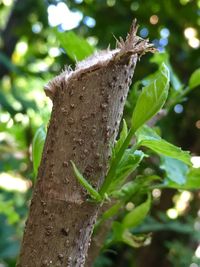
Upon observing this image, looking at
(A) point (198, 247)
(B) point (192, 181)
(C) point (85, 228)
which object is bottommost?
(A) point (198, 247)

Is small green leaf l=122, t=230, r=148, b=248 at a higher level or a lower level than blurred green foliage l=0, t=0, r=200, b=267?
higher

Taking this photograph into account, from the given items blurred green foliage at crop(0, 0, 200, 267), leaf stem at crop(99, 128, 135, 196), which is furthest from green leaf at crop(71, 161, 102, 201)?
blurred green foliage at crop(0, 0, 200, 267)

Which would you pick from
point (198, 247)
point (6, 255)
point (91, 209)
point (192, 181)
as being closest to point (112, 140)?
point (91, 209)

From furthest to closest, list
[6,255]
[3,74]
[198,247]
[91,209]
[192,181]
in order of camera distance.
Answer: [3,74]
[198,247]
[6,255]
[192,181]
[91,209]

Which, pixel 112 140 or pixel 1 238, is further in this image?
pixel 1 238

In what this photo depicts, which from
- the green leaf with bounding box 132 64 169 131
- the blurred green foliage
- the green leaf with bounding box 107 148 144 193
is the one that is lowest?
the blurred green foliage

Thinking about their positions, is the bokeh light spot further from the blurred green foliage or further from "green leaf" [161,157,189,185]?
"green leaf" [161,157,189,185]

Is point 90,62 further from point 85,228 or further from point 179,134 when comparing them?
point 179,134
